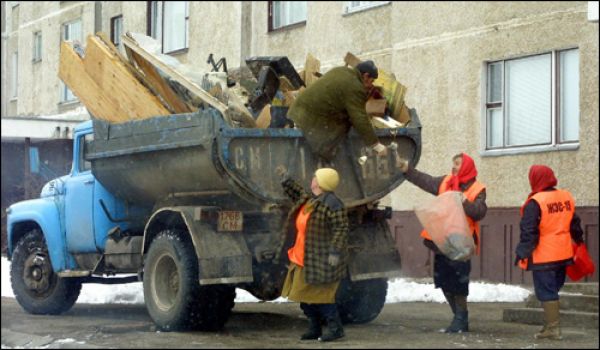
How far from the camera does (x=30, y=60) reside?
33062 millimetres

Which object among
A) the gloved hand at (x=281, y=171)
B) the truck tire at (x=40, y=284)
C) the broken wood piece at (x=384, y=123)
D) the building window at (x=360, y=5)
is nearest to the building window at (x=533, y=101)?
the building window at (x=360, y=5)

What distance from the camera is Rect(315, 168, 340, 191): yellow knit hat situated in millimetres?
9906

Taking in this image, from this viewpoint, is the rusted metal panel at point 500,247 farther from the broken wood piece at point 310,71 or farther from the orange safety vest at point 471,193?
the broken wood piece at point 310,71

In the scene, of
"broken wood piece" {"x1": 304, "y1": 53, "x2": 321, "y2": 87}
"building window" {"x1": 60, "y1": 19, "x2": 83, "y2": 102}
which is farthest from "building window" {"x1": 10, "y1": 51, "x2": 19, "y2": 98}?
"broken wood piece" {"x1": 304, "y1": 53, "x2": 321, "y2": 87}

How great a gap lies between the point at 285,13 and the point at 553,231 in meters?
13.5

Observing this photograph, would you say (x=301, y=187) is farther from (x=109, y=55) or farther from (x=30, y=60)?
(x=30, y=60)

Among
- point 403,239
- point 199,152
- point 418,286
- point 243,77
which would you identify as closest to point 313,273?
point 199,152

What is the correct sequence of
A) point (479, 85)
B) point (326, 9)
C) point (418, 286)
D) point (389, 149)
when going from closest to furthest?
1. point (389, 149)
2. point (418, 286)
3. point (479, 85)
4. point (326, 9)

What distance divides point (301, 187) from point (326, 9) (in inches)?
458

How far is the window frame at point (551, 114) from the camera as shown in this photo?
16.5m

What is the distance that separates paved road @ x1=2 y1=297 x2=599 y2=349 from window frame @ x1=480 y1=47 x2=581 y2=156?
11.5ft

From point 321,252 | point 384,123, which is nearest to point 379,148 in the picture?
point 384,123

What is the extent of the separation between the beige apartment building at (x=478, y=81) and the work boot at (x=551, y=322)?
16.9ft

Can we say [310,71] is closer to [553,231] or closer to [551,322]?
[553,231]
